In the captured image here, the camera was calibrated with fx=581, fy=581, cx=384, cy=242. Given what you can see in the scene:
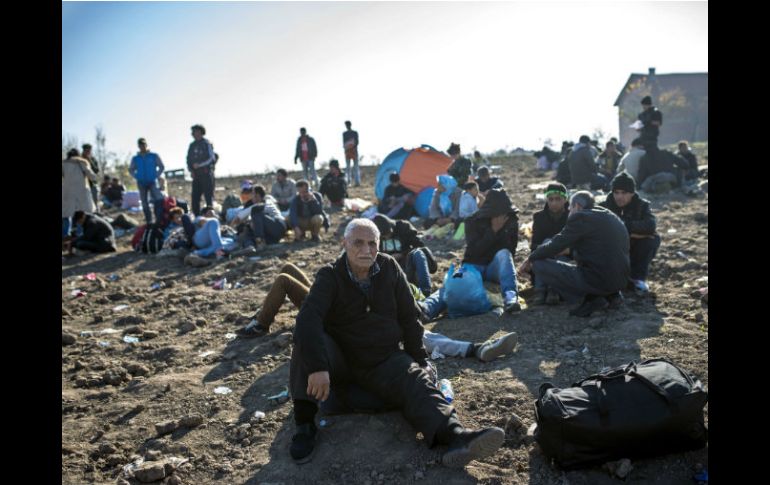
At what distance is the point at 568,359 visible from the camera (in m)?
4.46

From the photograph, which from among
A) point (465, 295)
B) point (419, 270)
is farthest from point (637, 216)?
point (419, 270)

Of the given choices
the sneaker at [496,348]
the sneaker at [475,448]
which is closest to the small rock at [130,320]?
the sneaker at [496,348]

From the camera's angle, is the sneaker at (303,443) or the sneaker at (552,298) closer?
the sneaker at (303,443)

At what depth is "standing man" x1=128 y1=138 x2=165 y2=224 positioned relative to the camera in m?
11.3

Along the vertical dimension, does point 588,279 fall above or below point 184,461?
above

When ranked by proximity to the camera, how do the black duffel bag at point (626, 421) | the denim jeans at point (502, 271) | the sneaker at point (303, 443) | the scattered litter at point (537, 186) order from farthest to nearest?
the scattered litter at point (537, 186)
the denim jeans at point (502, 271)
the sneaker at point (303, 443)
the black duffel bag at point (626, 421)

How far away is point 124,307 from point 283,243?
11.4ft

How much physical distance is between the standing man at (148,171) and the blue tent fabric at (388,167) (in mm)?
4620

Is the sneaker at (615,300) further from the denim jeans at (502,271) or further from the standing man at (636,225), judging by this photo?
the denim jeans at (502,271)

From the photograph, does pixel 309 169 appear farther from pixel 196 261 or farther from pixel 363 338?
pixel 363 338

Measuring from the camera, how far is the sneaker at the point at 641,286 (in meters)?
5.94

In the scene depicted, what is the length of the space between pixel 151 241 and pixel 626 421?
9.41 meters
